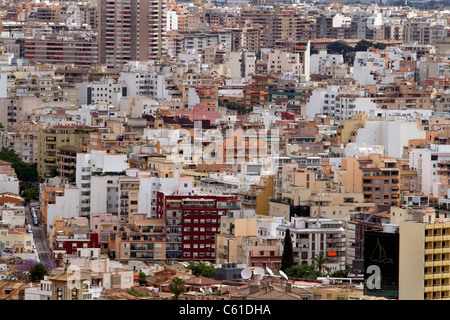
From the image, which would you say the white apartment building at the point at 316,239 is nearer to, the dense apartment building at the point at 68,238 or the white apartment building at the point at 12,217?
the dense apartment building at the point at 68,238

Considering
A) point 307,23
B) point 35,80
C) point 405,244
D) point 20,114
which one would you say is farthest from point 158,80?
point 405,244

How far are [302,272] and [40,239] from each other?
19.3 ft

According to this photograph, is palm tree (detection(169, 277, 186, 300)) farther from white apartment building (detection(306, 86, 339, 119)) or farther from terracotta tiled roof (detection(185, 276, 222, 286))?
white apartment building (detection(306, 86, 339, 119))

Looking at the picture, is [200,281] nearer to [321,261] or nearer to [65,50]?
[321,261]

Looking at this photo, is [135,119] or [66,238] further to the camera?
[135,119]

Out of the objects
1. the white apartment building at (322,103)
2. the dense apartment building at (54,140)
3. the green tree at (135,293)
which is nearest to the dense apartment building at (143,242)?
the green tree at (135,293)

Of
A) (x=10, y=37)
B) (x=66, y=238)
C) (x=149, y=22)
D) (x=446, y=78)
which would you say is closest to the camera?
(x=66, y=238)

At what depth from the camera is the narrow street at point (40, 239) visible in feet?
56.1

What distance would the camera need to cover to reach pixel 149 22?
1815 inches

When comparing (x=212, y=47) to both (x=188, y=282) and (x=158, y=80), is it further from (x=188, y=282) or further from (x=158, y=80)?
(x=188, y=282)

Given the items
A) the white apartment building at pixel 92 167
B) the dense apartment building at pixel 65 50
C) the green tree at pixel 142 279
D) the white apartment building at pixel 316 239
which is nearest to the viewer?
the green tree at pixel 142 279

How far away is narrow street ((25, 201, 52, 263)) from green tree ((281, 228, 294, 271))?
3.08 metres

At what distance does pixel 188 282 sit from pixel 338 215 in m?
6.04

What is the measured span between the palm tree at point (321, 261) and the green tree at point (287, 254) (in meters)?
0.32
